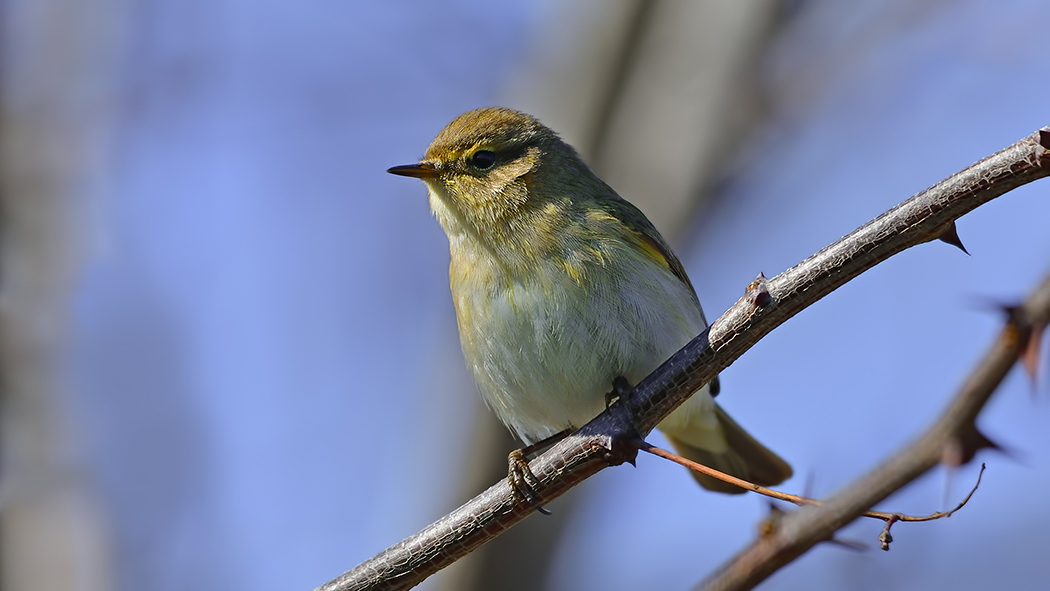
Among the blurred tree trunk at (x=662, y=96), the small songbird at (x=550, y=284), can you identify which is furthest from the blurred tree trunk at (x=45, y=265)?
the blurred tree trunk at (x=662, y=96)

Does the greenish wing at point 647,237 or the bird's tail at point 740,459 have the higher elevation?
the greenish wing at point 647,237

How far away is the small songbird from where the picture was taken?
145 inches

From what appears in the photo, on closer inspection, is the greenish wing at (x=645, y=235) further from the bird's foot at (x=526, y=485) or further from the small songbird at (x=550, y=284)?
the bird's foot at (x=526, y=485)

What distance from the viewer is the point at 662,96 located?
592 centimetres

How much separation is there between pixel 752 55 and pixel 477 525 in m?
4.57

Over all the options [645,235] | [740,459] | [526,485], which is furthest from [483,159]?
[526,485]

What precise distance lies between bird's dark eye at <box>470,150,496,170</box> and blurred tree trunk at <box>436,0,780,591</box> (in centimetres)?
156

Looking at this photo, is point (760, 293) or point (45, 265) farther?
point (45, 265)

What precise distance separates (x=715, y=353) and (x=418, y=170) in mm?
2356

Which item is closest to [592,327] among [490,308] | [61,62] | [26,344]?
[490,308]

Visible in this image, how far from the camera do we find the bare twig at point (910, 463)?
55.0 inches

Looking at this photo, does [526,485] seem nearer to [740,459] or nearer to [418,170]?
[418,170]

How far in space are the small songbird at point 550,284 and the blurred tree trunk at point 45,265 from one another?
2673mm

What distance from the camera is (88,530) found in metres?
5.28
